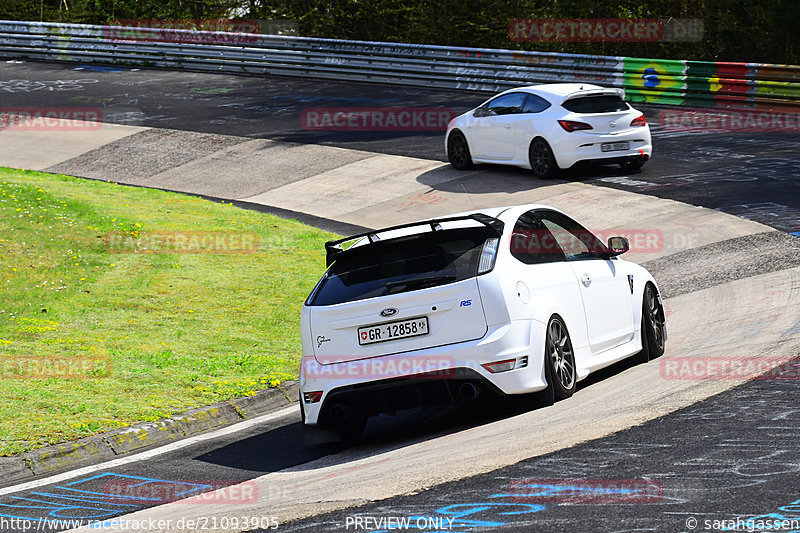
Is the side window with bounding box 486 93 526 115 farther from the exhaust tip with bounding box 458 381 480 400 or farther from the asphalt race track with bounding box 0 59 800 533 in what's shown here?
the exhaust tip with bounding box 458 381 480 400

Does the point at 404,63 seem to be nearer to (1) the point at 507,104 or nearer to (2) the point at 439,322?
(1) the point at 507,104

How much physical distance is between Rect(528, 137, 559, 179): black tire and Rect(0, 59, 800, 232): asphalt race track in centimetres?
50

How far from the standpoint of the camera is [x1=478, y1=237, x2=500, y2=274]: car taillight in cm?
784

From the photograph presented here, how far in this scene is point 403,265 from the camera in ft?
26.2

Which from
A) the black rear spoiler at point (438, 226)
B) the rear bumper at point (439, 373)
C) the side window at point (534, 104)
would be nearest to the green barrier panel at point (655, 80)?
the side window at point (534, 104)

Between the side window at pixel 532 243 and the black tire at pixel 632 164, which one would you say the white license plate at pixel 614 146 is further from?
the side window at pixel 532 243

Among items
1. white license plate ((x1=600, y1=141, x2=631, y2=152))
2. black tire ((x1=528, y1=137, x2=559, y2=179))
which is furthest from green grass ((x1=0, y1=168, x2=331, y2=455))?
white license plate ((x1=600, y1=141, x2=631, y2=152))

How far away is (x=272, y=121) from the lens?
2934 cm

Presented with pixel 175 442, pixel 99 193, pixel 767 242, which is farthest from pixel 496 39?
pixel 175 442

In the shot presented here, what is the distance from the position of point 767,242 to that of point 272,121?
17153 millimetres

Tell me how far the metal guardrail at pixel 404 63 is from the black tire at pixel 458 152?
754 centimetres

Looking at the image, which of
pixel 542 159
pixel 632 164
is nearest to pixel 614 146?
pixel 632 164

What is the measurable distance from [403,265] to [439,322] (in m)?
0.54

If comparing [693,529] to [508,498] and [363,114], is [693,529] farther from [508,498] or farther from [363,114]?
[363,114]
